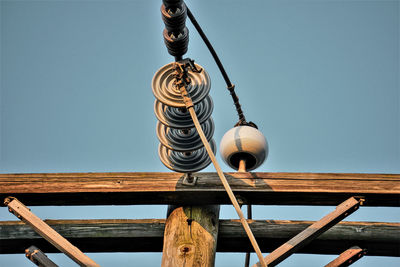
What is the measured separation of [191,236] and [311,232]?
0.72 metres

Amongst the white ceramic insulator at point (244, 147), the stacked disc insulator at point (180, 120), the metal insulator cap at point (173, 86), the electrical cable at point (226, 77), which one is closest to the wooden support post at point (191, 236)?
the stacked disc insulator at point (180, 120)

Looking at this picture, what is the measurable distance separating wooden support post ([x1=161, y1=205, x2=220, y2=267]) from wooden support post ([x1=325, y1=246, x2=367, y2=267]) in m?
0.74

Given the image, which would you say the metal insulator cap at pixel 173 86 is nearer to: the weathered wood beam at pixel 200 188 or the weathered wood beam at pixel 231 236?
the weathered wood beam at pixel 200 188

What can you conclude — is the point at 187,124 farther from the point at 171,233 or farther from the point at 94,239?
the point at 94,239

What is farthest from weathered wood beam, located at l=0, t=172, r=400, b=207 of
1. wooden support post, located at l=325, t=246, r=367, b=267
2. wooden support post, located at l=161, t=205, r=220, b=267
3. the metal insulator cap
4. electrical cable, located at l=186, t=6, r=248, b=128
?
electrical cable, located at l=186, t=6, r=248, b=128

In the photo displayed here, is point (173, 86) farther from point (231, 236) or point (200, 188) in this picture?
point (231, 236)

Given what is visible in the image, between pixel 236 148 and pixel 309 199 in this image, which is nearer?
pixel 309 199

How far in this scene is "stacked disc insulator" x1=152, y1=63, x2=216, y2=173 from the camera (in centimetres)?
380

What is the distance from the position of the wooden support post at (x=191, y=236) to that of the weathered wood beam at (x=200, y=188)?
7cm

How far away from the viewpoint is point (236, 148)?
13.9 ft

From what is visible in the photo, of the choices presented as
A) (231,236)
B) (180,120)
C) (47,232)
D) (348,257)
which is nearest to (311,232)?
(348,257)

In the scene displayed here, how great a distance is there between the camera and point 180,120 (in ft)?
12.9

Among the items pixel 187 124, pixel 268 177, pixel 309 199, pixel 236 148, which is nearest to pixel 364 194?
pixel 309 199

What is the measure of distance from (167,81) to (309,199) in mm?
1187
